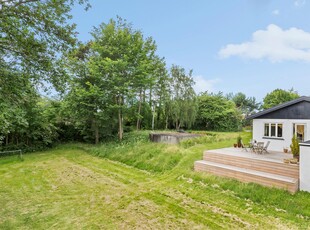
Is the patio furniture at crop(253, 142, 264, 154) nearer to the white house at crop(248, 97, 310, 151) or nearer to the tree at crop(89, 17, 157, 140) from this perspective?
the white house at crop(248, 97, 310, 151)

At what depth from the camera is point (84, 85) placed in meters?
14.5

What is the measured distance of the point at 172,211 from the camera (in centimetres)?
495

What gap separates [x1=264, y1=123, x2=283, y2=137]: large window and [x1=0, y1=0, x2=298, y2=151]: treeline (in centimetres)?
852

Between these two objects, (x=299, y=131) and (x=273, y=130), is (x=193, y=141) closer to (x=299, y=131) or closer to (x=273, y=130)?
(x=273, y=130)

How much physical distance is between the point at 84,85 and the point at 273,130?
1310 centimetres

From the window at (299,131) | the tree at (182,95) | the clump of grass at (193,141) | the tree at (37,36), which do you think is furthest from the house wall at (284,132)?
the tree at (182,95)

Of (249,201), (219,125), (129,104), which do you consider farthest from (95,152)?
(219,125)

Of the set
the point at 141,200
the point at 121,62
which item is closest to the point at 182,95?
the point at 121,62

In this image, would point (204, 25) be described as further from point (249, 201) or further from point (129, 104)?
point (249, 201)

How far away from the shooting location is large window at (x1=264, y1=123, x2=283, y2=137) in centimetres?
1013

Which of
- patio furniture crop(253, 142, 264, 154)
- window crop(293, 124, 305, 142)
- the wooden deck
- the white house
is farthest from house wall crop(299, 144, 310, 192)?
window crop(293, 124, 305, 142)

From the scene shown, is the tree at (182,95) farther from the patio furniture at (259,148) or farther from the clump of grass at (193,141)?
the patio furniture at (259,148)

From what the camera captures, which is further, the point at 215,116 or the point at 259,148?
the point at 215,116

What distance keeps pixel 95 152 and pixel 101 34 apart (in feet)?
29.8
